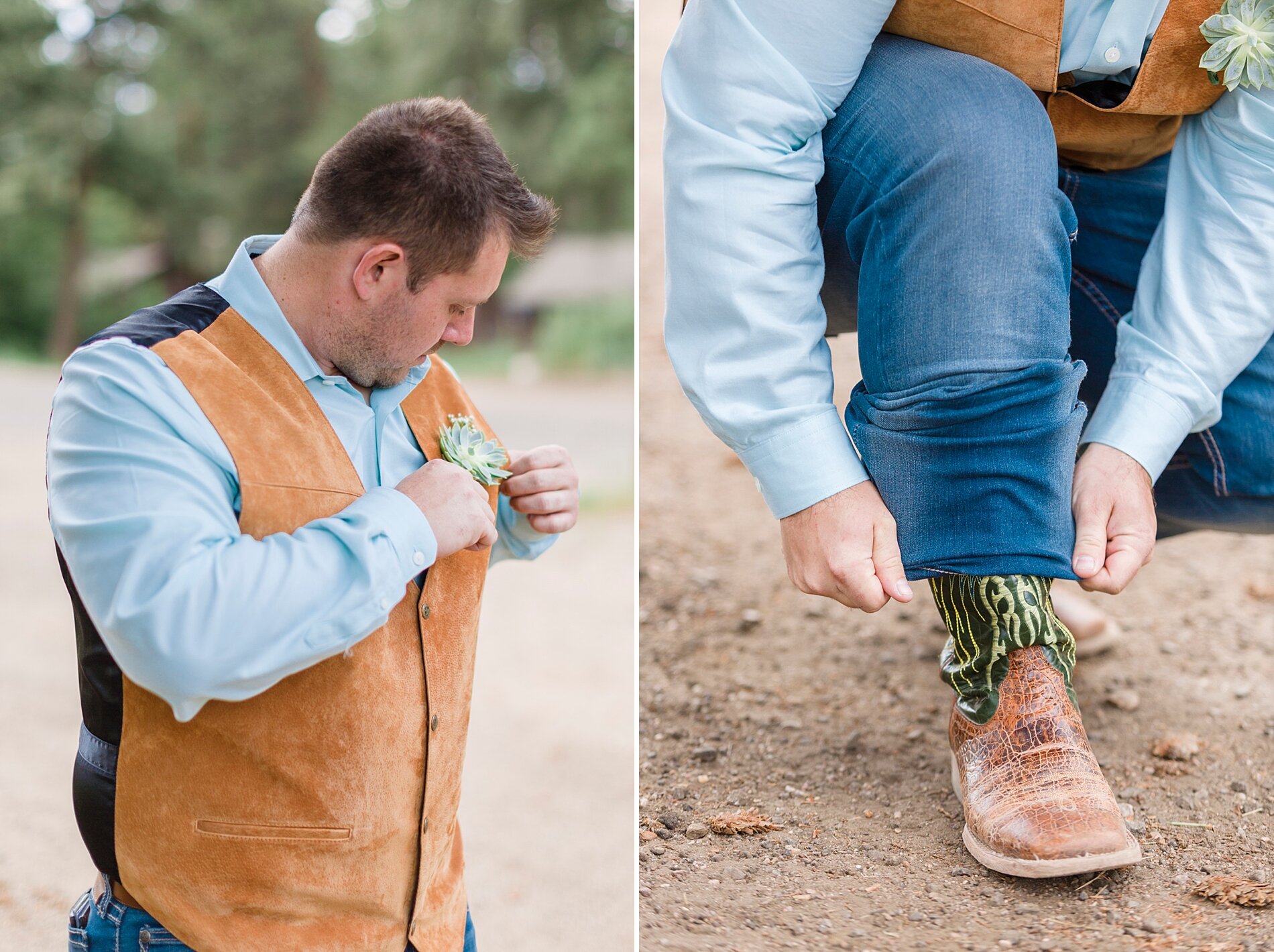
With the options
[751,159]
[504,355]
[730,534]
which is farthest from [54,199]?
[751,159]

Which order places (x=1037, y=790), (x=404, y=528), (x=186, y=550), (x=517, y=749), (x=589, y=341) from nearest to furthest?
(x=186, y=550) < (x=404, y=528) < (x=1037, y=790) < (x=517, y=749) < (x=589, y=341)

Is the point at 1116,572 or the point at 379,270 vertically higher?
the point at 379,270

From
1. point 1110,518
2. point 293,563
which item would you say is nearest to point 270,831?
point 293,563

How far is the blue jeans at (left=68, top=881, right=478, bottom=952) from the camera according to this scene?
1483mm

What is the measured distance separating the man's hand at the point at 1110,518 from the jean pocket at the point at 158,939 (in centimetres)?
131

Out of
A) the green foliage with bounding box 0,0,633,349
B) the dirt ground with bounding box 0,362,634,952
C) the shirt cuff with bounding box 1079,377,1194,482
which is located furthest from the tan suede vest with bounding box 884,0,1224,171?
the green foliage with bounding box 0,0,633,349

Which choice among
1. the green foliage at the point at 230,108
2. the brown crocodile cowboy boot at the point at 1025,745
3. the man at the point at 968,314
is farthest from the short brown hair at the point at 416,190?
the green foliage at the point at 230,108

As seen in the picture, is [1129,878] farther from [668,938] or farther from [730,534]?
[730,534]

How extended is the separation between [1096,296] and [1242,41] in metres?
0.51

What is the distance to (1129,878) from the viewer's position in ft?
5.36

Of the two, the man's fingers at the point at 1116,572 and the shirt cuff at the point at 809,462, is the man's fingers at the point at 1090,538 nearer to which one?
the man's fingers at the point at 1116,572

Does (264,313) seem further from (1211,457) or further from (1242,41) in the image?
(1211,457)

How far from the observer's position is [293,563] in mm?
1279

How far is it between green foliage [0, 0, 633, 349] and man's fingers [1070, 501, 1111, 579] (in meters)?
15.3
